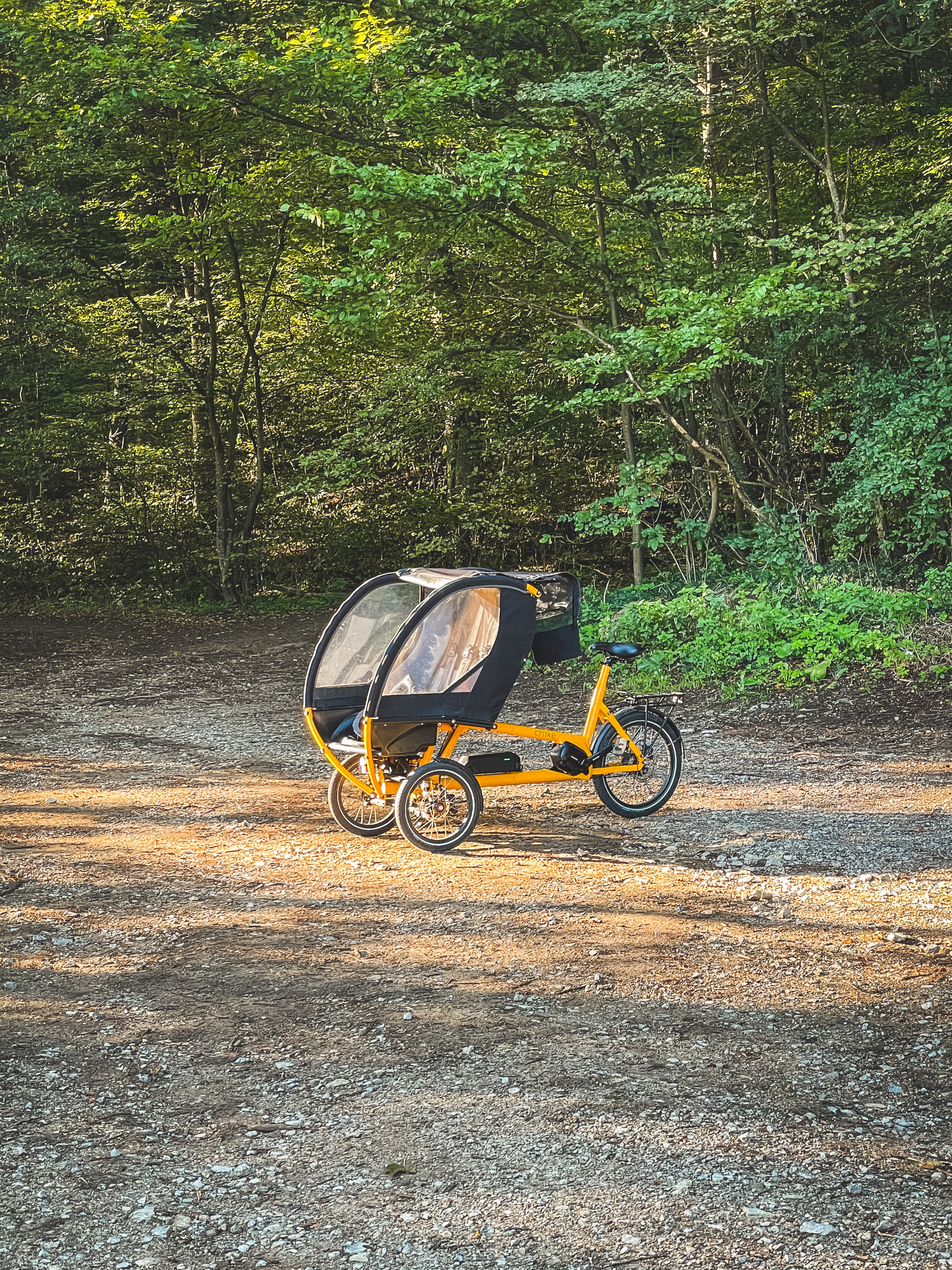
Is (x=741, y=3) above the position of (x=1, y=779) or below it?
above

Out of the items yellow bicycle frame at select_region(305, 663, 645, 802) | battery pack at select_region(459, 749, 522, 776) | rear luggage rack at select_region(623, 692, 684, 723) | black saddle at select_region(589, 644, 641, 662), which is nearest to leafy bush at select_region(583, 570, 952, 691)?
rear luggage rack at select_region(623, 692, 684, 723)

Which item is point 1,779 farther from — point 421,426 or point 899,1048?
point 421,426

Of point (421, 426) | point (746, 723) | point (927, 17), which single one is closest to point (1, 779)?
point (746, 723)

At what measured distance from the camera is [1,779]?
757 cm

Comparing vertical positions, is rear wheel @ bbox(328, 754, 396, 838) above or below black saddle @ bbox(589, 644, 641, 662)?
below

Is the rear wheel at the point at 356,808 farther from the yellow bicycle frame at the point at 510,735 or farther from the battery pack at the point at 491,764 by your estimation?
the battery pack at the point at 491,764

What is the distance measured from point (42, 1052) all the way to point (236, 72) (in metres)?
9.43

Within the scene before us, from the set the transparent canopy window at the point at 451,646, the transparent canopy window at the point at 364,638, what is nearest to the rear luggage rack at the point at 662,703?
the transparent canopy window at the point at 451,646

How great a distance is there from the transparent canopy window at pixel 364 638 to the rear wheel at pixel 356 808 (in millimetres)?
454

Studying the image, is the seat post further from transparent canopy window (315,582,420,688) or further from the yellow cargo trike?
transparent canopy window (315,582,420,688)

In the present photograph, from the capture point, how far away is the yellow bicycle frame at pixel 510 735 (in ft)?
19.2

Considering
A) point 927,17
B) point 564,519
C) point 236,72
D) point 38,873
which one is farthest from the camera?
point 564,519

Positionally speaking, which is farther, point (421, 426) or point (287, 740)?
point (421, 426)

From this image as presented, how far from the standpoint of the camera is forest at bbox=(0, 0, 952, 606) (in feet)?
34.3
